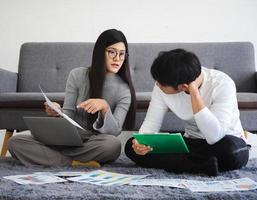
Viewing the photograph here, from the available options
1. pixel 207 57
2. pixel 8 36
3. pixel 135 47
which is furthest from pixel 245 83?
pixel 8 36

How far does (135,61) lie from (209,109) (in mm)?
1236

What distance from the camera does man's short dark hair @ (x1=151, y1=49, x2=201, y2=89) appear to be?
1.37 meters

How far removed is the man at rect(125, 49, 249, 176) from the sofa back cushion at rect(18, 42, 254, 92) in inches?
39.2

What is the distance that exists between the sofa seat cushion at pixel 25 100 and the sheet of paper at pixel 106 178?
32.4 inches

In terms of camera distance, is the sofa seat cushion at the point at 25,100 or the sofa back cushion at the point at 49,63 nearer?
the sofa seat cushion at the point at 25,100

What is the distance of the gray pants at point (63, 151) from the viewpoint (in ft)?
5.41

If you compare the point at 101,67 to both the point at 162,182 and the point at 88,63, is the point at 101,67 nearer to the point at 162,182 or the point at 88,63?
the point at 162,182

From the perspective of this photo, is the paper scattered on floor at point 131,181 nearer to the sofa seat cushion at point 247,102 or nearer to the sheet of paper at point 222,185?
the sheet of paper at point 222,185

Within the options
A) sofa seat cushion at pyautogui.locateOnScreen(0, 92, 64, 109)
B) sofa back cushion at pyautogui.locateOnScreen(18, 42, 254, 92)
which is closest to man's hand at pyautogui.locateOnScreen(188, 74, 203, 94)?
sofa seat cushion at pyautogui.locateOnScreen(0, 92, 64, 109)

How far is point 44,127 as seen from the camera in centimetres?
159

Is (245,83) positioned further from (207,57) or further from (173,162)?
(173,162)

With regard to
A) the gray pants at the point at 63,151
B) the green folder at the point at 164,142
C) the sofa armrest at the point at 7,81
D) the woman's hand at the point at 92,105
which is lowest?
the gray pants at the point at 63,151

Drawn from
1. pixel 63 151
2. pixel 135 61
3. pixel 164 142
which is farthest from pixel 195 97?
pixel 135 61

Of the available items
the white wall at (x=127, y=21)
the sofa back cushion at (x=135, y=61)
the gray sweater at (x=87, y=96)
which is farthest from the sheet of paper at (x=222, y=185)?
the white wall at (x=127, y=21)
